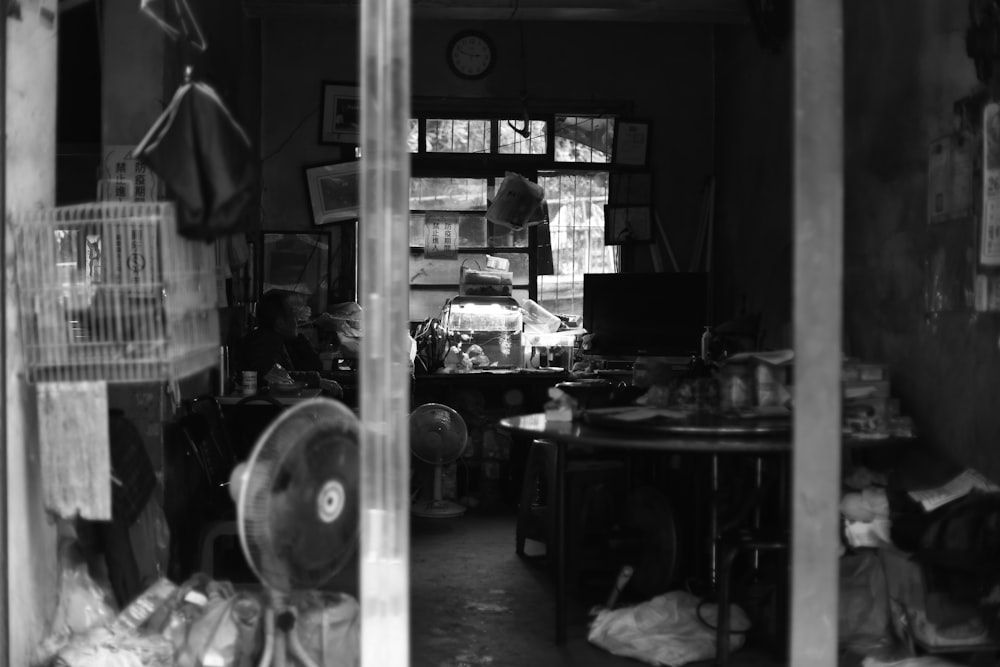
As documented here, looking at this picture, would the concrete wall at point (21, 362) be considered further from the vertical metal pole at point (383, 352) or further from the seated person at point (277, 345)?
the seated person at point (277, 345)

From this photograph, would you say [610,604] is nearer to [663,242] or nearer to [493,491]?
[493,491]

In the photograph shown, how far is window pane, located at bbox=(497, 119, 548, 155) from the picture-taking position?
936 centimetres

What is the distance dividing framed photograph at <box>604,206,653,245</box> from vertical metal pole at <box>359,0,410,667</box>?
6.70m

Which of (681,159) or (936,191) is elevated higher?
(681,159)

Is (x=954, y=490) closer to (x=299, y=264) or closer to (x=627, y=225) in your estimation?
(x=627, y=225)

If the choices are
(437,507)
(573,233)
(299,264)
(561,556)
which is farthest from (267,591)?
(573,233)

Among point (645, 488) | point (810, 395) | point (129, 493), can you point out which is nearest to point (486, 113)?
point (645, 488)

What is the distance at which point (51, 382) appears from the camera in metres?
3.40

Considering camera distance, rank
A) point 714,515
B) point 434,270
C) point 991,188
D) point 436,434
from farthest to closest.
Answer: point 434,270, point 436,434, point 714,515, point 991,188

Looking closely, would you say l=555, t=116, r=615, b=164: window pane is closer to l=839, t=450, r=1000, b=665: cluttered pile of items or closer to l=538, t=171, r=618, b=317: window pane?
l=538, t=171, r=618, b=317: window pane

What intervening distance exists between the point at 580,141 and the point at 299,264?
103 inches

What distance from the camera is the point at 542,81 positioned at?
367 inches

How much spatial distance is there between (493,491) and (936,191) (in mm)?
4871

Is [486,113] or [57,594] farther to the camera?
[486,113]
